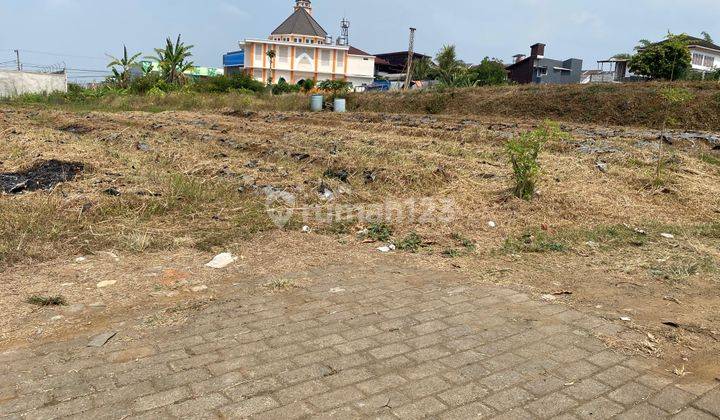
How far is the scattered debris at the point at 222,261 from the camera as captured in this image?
4.32 metres

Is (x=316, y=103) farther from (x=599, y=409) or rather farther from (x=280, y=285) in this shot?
(x=599, y=409)

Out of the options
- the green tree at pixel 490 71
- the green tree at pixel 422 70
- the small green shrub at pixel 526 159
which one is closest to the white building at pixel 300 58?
the green tree at pixel 422 70

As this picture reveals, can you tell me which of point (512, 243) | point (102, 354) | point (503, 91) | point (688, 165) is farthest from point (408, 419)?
point (503, 91)

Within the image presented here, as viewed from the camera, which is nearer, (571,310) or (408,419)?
(408,419)

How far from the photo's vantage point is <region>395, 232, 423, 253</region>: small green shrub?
15.9 feet

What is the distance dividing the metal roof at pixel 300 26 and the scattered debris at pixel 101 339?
59945 millimetres

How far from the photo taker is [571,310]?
11.4 ft

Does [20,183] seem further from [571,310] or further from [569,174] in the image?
[569,174]

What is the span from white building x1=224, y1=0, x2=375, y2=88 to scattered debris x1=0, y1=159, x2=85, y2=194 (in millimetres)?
47513

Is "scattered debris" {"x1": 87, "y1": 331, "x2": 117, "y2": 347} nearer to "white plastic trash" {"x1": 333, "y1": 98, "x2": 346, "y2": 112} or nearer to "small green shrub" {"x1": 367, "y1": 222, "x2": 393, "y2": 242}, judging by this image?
"small green shrub" {"x1": 367, "y1": 222, "x2": 393, "y2": 242}

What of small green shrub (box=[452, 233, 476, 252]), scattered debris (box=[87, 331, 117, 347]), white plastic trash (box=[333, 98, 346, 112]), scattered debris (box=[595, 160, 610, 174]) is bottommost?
scattered debris (box=[87, 331, 117, 347])

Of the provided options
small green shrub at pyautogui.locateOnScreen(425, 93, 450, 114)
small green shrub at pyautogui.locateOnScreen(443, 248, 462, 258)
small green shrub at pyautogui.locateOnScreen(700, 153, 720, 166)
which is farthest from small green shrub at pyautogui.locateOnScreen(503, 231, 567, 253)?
small green shrub at pyautogui.locateOnScreen(425, 93, 450, 114)

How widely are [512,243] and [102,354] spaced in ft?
11.6

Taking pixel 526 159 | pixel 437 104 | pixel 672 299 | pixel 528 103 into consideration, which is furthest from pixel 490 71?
pixel 672 299
